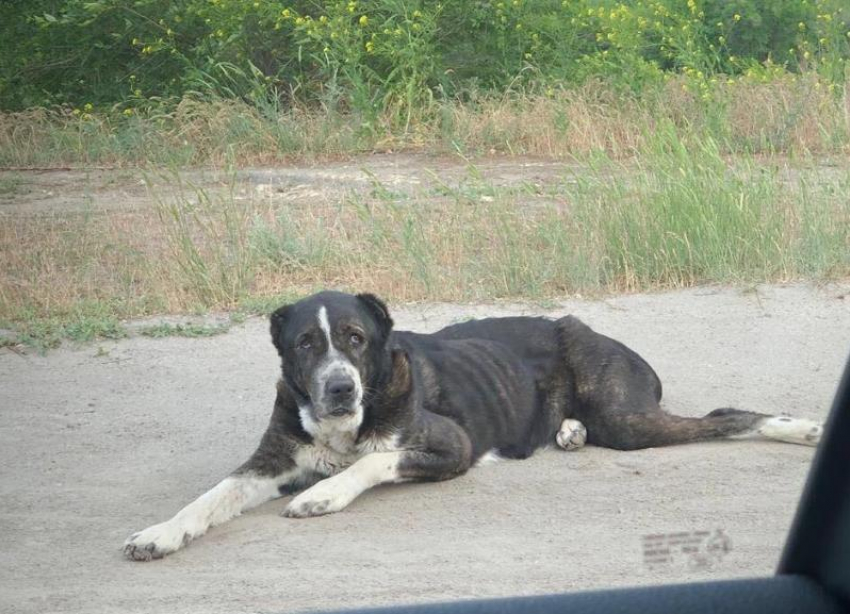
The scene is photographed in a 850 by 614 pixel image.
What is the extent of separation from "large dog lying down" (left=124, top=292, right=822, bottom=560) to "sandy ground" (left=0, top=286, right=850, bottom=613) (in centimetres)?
11

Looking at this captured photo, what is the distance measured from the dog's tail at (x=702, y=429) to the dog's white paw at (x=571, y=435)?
11cm

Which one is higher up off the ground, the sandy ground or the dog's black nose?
the dog's black nose

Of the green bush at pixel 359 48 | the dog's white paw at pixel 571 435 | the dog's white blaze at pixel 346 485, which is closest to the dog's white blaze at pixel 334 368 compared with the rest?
the dog's white blaze at pixel 346 485

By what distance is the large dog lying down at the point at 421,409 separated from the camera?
601cm

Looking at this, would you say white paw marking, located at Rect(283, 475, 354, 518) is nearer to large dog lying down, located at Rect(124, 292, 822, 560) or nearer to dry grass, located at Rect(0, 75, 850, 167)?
large dog lying down, located at Rect(124, 292, 822, 560)

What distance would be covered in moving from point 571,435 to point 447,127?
12.1 m

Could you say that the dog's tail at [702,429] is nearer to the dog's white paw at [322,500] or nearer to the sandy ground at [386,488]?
the sandy ground at [386,488]

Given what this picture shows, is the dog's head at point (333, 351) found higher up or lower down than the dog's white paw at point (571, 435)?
higher up

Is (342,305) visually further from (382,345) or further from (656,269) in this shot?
(656,269)

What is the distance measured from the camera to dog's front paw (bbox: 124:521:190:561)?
538 centimetres

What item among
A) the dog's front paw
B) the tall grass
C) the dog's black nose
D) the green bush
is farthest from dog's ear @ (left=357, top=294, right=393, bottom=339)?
the green bush

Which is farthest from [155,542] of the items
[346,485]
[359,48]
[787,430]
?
[359,48]

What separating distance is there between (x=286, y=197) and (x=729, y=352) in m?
7.33

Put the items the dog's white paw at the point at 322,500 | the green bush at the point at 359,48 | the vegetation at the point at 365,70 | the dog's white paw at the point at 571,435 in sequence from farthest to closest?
the green bush at the point at 359,48
the vegetation at the point at 365,70
the dog's white paw at the point at 571,435
the dog's white paw at the point at 322,500
